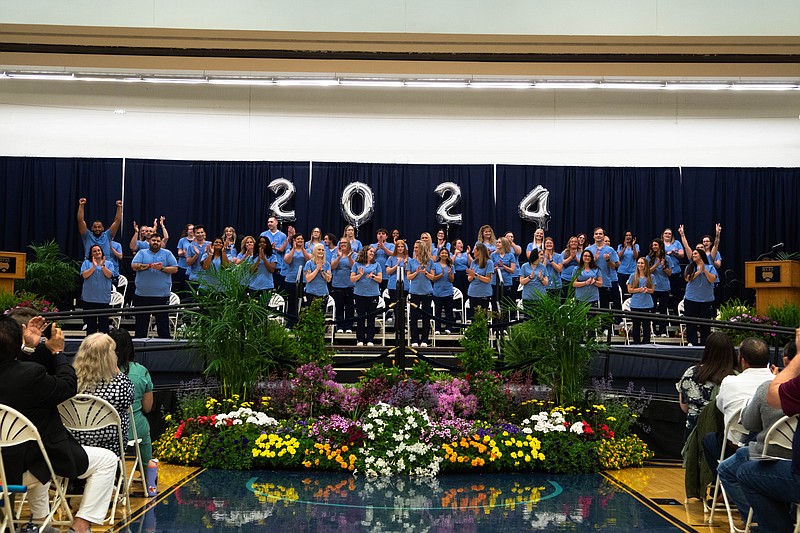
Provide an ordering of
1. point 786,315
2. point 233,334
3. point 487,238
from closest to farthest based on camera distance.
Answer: point 233,334 → point 786,315 → point 487,238

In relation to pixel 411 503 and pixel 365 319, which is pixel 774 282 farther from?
pixel 411 503

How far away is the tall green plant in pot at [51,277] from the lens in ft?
45.1

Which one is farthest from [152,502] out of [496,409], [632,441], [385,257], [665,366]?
[385,257]

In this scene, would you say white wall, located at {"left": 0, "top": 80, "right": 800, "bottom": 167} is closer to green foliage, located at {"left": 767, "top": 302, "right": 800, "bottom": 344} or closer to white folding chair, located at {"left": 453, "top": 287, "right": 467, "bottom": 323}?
white folding chair, located at {"left": 453, "top": 287, "right": 467, "bottom": 323}

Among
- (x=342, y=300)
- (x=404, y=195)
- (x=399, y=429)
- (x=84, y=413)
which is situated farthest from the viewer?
(x=404, y=195)

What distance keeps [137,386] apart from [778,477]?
430cm

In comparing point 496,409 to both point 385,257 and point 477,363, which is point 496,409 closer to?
point 477,363

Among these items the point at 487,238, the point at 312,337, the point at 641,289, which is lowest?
the point at 312,337

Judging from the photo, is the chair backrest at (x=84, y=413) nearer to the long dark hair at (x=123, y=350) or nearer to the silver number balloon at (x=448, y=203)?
the long dark hair at (x=123, y=350)

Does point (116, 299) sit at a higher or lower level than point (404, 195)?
lower

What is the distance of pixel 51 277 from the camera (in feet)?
45.4

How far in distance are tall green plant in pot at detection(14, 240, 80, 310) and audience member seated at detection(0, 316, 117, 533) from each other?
9609 millimetres

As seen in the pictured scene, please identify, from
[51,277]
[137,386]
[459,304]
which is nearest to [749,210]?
[459,304]

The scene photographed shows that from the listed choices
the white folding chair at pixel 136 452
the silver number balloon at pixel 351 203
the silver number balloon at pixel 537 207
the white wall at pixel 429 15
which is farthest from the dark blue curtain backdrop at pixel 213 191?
the white folding chair at pixel 136 452
